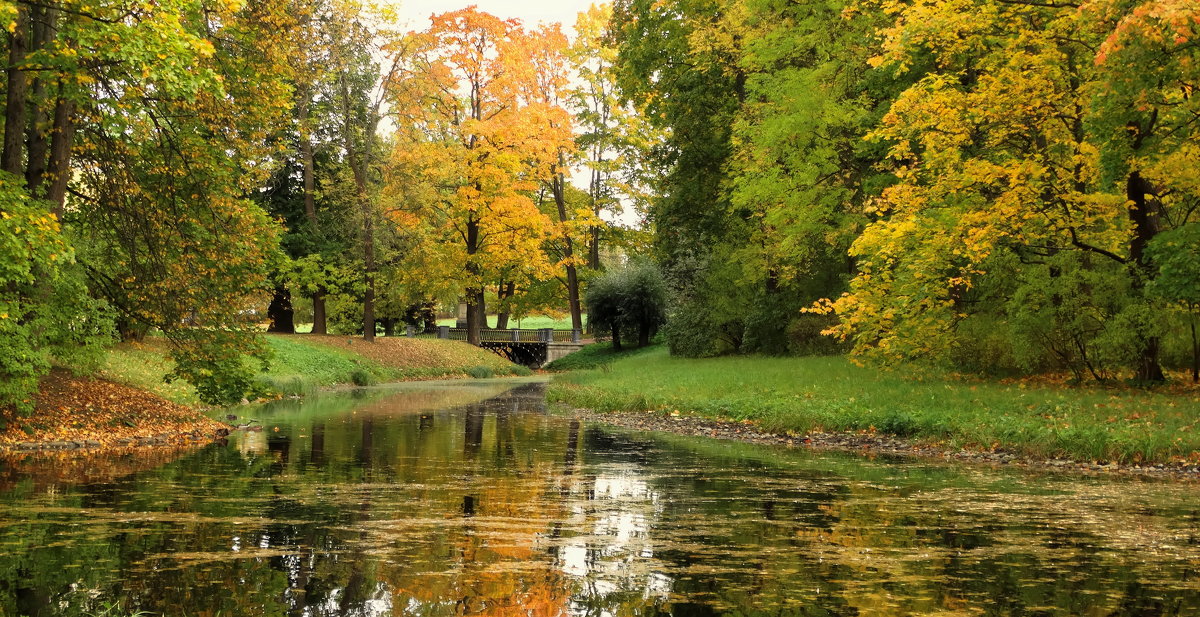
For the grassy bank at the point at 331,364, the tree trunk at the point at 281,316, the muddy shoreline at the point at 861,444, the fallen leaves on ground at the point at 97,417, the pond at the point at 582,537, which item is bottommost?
the pond at the point at 582,537

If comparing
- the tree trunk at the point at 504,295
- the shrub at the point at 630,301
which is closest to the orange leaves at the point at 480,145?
the shrub at the point at 630,301

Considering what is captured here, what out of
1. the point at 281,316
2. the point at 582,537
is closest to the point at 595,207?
the point at 281,316

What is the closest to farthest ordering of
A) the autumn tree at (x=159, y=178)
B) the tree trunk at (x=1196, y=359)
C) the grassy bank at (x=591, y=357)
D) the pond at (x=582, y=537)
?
the pond at (x=582, y=537), the autumn tree at (x=159, y=178), the tree trunk at (x=1196, y=359), the grassy bank at (x=591, y=357)

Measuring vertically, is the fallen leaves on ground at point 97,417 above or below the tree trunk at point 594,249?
below

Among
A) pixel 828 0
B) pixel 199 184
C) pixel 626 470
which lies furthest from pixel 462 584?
pixel 828 0

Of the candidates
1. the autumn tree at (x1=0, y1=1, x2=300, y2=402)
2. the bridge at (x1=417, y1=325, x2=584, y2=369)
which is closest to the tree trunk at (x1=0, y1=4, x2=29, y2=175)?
the autumn tree at (x1=0, y1=1, x2=300, y2=402)

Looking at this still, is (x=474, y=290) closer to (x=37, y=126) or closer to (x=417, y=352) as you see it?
(x=417, y=352)

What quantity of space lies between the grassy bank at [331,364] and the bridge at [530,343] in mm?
3507

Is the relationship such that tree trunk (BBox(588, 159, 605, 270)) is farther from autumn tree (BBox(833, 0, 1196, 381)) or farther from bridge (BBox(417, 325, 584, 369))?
autumn tree (BBox(833, 0, 1196, 381))

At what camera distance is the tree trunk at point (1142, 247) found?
19031 mm

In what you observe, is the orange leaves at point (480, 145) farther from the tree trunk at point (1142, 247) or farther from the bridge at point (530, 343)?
the tree trunk at point (1142, 247)

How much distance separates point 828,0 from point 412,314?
4661 cm

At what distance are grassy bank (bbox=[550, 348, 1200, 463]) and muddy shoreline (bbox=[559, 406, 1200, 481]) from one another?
223mm

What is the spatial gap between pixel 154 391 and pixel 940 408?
17.9 m
